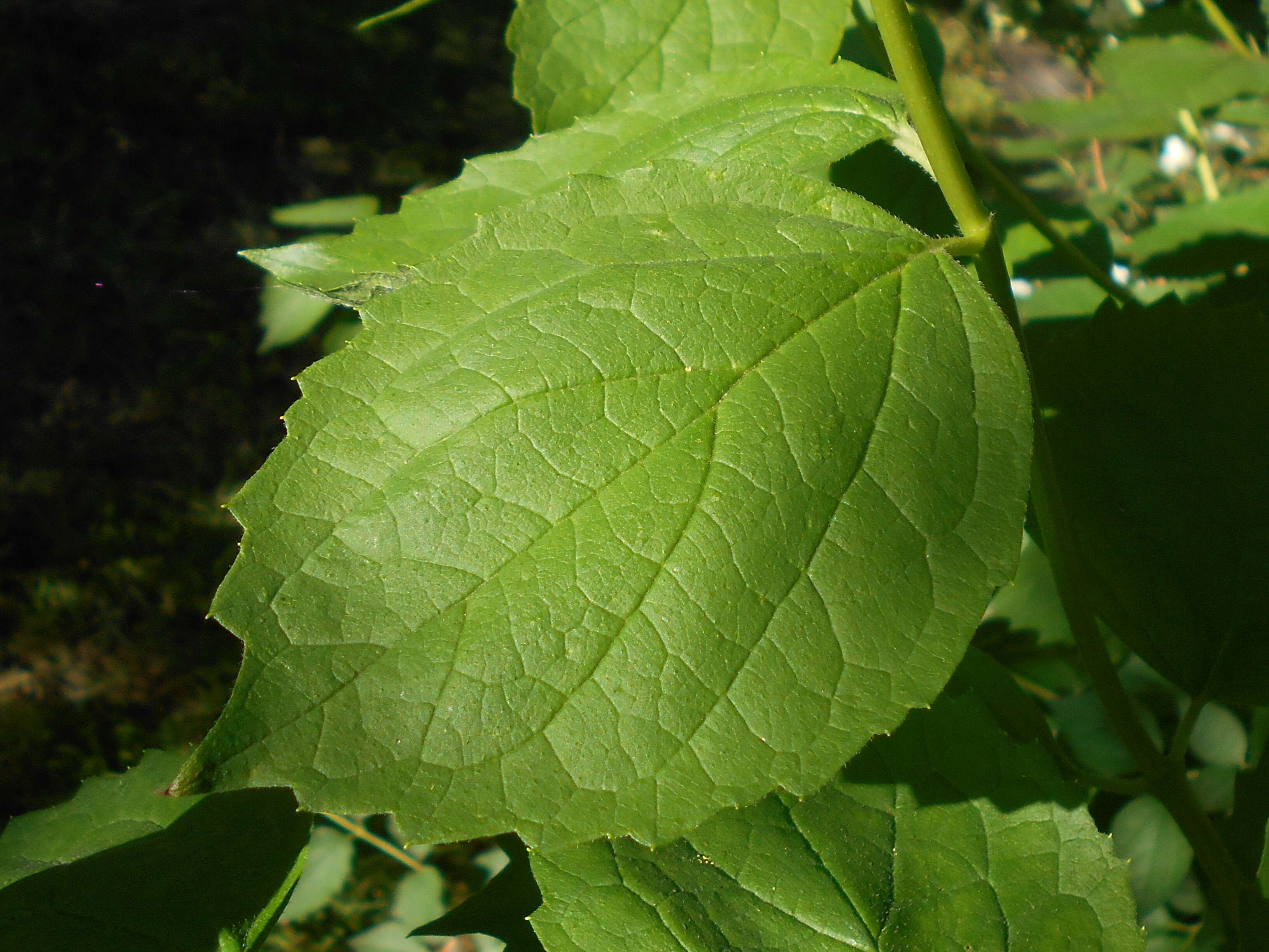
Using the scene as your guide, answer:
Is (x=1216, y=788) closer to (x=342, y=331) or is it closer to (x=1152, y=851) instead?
(x=1152, y=851)

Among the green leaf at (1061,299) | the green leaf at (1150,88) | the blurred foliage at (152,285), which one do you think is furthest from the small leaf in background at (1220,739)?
the blurred foliage at (152,285)

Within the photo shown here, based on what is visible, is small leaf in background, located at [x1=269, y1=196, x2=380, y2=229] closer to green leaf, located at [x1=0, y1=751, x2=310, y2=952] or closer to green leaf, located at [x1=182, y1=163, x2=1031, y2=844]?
green leaf, located at [x1=0, y1=751, x2=310, y2=952]

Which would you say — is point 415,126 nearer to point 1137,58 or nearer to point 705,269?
point 1137,58

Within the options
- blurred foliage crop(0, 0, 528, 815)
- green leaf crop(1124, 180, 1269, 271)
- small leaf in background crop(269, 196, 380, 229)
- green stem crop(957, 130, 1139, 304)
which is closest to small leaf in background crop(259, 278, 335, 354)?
small leaf in background crop(269, 196, 380, 229)

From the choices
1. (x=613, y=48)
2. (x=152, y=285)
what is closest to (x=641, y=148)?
(x=613, y=48)

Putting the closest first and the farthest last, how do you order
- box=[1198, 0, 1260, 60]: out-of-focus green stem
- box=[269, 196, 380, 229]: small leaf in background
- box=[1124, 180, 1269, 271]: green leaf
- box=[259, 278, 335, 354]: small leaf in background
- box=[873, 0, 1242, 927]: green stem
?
box=[873, 0, 1242, 927]: green stem
box=[1124, 180, 1269, 271]: green leaf
box=[1198, 0, 1260, 60]: out-of-focus green stem
box=[269, 196, 380, 229]: small leaf in background
box=[259, 278, 335, 354]: small leaf in background

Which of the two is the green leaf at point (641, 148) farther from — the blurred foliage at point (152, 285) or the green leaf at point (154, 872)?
the blurred foliage at point (152, 285)
